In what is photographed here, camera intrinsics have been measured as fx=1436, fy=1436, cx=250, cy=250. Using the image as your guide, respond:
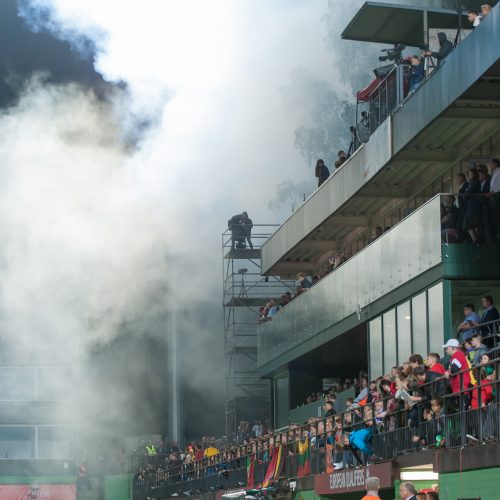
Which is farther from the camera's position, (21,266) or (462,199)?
(21,266)

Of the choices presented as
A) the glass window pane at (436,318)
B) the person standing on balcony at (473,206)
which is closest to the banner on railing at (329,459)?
the glass window pane at (436,318)

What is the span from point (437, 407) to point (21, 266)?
32557 mm

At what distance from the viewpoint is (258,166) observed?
51.1 m

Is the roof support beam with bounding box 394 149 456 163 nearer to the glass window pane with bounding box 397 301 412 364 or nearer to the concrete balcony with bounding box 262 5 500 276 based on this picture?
the concrete balcony with bounding box 262 5 500 276

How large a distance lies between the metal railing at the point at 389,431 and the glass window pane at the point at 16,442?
87.0 feet

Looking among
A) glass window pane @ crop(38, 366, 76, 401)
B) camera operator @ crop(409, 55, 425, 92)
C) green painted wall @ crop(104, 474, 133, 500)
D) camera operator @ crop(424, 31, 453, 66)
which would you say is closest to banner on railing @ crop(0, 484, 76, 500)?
glass window pane @ crop(38, 366, 76, 401)

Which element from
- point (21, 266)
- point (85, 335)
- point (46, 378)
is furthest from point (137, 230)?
point (46, 378)

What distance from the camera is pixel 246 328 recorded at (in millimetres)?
50750

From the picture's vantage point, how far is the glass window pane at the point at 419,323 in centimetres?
2703

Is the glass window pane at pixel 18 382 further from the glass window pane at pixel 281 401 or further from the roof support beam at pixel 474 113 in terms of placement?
the roof support beam at pixel 474 113

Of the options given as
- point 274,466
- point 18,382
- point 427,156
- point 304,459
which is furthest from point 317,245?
point 18,382

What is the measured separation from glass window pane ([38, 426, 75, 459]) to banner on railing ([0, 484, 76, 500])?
4291 millimetres

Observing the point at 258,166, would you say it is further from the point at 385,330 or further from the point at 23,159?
the point at 385,330

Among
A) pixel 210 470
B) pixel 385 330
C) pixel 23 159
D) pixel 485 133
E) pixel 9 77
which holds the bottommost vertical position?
pixel 210 470
